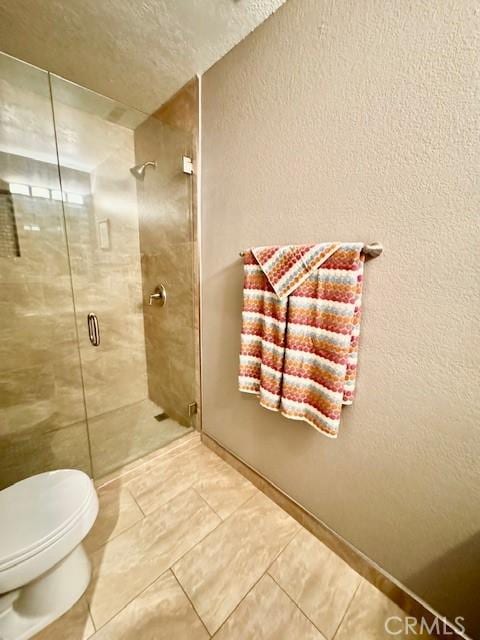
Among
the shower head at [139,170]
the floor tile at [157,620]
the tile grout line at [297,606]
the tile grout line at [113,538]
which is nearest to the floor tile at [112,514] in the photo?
the tile grout line at [113,538]

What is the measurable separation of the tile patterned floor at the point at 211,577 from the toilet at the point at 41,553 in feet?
0.20

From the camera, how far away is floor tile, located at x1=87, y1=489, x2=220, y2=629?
869 millimetres

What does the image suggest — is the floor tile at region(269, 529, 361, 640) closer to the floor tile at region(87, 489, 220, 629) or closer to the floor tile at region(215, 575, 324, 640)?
the floor tile at region(215, 575, 324, 640)

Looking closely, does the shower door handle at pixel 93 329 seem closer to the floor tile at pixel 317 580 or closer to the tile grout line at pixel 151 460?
the tile grout line at pixel 151 460

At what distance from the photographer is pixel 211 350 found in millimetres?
1487

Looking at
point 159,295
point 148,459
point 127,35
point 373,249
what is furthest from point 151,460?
point 127,35

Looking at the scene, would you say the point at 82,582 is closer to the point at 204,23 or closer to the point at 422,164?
the point at 422,164

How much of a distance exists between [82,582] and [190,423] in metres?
0.91

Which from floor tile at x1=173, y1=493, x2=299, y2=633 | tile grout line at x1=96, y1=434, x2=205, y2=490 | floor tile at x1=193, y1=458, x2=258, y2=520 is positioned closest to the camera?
floor tile at x1=173, y1=493, x2=299, y2=633

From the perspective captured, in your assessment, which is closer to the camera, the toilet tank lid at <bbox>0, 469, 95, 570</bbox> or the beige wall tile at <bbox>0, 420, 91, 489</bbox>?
the toilet tank lid at <bbox>0, 469, 95, 570</bbox>

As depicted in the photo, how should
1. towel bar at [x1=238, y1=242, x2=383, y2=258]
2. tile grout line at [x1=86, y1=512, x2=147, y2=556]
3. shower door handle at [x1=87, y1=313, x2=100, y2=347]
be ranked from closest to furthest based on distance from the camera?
towel bar at [x1=238, y1=242, x2=383, y2=258], tile grout line at [x1=86, y1=512, x2=147, y2=556], shower door handle at [x1=87, y1=313, x2=100, y2=347]

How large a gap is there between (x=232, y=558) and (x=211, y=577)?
10 cm

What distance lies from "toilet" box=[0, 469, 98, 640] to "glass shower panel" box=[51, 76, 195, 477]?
54cm

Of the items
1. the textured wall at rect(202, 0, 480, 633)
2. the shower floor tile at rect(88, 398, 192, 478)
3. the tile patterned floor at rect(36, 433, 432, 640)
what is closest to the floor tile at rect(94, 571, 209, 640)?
the tile patterned floor at rect(36, 433, 432, 640)
